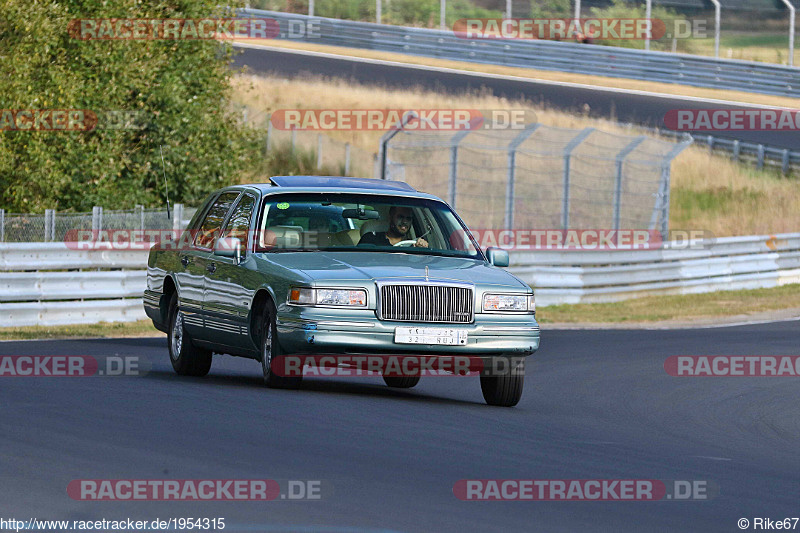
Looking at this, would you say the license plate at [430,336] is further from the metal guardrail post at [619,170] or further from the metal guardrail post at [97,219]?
the metal guardrail post at [619,170]

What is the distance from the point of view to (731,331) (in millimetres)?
20547

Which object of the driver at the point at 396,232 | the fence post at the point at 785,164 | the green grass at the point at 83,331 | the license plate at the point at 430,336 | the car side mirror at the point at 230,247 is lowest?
the fence post at the point at 785,164

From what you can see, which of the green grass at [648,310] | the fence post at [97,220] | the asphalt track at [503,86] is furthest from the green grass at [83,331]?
the asphalt track at [503,86]

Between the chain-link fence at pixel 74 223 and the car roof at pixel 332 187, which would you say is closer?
the car roof at pixel 332 187

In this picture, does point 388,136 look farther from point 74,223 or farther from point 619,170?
point 619,170

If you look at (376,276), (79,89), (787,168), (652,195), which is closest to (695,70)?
(787,168)

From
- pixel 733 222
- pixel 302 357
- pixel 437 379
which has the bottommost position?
pixel 733 222

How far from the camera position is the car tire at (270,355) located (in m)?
11.0

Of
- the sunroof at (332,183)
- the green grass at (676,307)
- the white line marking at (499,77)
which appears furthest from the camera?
the white line marking at (499,77)

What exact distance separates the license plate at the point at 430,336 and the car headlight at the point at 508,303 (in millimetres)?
303

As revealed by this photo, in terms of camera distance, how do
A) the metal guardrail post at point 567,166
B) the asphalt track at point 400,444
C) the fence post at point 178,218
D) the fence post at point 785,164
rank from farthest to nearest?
the fence post at point 785,164 → the metal guardrail post at point 567,166 → the fence post at point 178,218 → the asphalt track at point 400,444

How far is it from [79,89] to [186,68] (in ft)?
9.46

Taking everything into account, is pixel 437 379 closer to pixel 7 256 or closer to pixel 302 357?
pixel 302 357

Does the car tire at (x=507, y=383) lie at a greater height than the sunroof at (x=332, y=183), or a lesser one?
lesser
